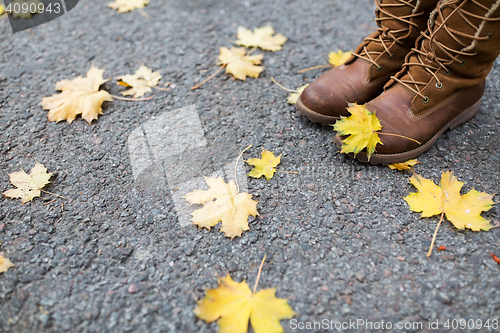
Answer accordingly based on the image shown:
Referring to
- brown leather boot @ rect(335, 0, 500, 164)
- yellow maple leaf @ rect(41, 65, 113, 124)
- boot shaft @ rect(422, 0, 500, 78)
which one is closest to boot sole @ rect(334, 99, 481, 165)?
brown leather boot @ rect(335, 0, 500, 164)

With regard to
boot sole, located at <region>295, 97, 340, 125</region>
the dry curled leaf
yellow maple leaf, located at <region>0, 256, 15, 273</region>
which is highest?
boot sole, located at <region>295, 97, 340, 125</region>

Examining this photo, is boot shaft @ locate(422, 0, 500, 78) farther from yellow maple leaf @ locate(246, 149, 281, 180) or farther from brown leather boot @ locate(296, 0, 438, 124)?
yellow maple leaf @ locate(246, 149, 281, 180)

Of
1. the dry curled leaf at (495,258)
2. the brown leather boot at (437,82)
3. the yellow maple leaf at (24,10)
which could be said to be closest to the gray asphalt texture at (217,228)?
the dry curled leaf at (495,258)

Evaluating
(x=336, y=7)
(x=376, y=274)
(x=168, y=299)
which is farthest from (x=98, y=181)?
(x=336, y=7)

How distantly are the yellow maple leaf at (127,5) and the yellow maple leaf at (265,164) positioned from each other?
6.12ft

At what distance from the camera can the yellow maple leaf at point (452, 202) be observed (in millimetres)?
1318

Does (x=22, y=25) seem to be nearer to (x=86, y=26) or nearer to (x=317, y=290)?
(x=86, y=26)

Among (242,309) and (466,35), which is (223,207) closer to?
(242,309)

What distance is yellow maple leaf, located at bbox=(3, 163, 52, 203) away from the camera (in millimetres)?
1468

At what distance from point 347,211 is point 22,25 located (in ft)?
8.79

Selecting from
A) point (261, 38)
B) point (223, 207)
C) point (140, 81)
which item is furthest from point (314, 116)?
point (140, 81)

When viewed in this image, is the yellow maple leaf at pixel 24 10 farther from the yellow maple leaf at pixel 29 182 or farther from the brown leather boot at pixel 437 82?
the brown leather boot at pixel 437 82

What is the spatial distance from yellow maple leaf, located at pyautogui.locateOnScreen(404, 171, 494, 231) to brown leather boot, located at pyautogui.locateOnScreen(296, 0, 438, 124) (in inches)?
20.3

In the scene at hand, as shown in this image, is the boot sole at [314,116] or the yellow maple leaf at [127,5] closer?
the boot sole at [314,116]
